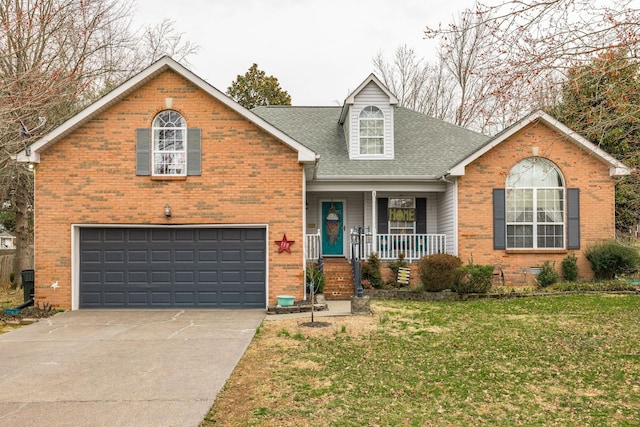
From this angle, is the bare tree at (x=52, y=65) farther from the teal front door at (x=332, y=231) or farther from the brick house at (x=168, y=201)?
the teal front door at (x=332, y=231)

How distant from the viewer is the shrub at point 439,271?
14.0 metres

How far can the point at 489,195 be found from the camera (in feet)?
50.7

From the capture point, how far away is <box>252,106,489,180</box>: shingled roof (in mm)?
16219

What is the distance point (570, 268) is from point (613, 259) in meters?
Result: 1.19

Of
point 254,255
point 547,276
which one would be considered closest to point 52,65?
point 254,255

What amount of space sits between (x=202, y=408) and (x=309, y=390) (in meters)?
→ 1.28

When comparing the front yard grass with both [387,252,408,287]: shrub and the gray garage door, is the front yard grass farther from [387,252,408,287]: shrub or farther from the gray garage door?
[387,252,408,287]: shrub

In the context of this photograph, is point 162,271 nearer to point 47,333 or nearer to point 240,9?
point 47,333

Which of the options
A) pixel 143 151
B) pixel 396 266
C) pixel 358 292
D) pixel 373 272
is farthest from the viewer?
pixel 396 266

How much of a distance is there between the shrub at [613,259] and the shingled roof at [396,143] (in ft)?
15.1

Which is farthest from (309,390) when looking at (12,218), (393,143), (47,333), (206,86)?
(12,218)

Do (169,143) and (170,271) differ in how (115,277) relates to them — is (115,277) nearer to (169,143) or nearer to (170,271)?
(170,271)

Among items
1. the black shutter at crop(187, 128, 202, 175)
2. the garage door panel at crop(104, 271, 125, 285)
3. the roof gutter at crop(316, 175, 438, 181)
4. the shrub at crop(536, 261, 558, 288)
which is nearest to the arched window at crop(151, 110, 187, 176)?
the black shutter at crop(187, 128, 202, 175)

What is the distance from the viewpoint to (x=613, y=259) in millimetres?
14781
